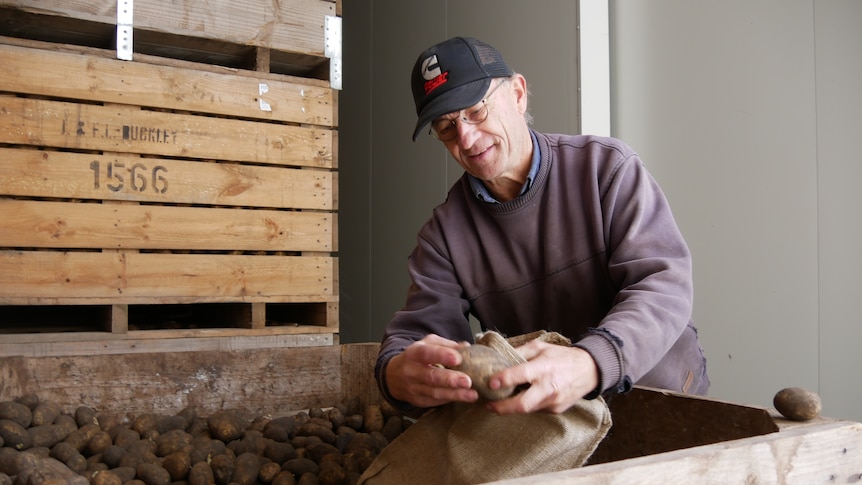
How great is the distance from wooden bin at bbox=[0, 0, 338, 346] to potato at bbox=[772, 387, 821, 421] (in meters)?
2.50

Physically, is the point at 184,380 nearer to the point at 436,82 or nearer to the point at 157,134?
the point at 157,134

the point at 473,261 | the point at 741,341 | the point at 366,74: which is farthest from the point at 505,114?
the point at 366,74

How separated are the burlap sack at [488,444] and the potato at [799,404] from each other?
334 mm

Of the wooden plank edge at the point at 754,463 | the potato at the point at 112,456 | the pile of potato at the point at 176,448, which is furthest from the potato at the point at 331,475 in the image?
the wooden plank edge at the point at 754,463

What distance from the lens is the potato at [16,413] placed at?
2.41 meters

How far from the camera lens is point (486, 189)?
2.30 m

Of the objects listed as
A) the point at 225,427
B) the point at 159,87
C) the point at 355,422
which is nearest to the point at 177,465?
the point at 225,427

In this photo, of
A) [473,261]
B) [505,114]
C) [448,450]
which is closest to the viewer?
[448,450]

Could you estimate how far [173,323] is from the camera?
147 inches

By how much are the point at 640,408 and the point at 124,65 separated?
2627 millimetres

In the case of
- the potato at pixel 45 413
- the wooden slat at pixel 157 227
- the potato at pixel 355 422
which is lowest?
the potato at pixel 355 422

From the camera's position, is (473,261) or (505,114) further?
(473,261)

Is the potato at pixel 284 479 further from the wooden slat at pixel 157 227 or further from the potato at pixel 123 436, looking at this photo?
the wooden slat at pixel 157 227

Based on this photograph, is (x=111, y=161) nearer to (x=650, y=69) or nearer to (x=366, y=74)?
(x=650, y=69)
